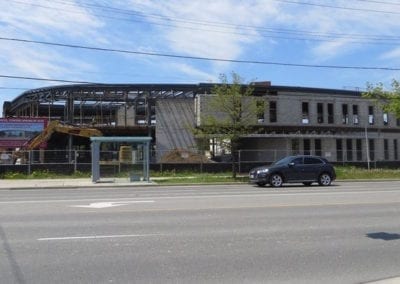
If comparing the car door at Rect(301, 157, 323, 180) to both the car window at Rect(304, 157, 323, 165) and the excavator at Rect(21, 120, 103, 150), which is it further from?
the excavator at Rect(21, 120, 103, 150)

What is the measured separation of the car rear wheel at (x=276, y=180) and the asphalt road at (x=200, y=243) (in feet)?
37.3

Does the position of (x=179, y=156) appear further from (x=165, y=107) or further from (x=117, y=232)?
(x=117, y=232)

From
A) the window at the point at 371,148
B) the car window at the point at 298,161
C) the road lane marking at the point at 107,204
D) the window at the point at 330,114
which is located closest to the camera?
the road lane marking at the point at 107,204

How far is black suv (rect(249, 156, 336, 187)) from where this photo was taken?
2698 cm

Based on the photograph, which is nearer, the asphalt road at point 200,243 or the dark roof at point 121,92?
the asphalt road at point 200,243

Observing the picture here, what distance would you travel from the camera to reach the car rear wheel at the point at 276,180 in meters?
26.9

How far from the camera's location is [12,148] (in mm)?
56656

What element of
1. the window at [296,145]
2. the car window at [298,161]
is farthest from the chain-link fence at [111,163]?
the car window at [298,161]

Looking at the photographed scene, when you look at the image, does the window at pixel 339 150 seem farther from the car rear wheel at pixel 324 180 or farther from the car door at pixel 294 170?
the car door at pixel 294 170

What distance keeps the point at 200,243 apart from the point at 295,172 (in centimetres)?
1851

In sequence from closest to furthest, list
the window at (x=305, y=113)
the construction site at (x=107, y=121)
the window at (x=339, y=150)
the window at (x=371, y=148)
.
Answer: the construction site at (x=107, y=121)
the window at (x=339, y=150)
the window at (x=305, y=113)
the window at (x=371, y=148)

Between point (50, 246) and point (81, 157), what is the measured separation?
30.3 meters

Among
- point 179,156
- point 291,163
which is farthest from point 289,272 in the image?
point 179,156

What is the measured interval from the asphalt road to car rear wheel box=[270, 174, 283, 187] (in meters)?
11.4
